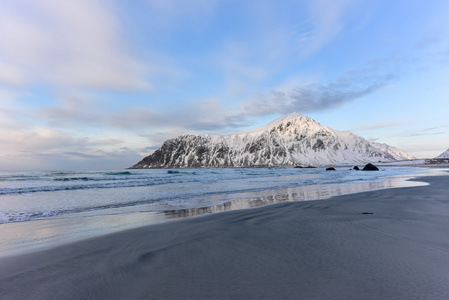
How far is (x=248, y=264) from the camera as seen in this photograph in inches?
150

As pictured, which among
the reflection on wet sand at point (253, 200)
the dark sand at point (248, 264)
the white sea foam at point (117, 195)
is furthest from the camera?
the white sea foam at point (117, 195)

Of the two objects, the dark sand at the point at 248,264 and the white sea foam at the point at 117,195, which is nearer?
the dark sand at the point at 248,264

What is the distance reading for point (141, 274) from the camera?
3.61 m

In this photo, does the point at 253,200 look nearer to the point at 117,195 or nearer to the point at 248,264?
the point at 248,264

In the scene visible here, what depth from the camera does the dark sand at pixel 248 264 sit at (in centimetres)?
293

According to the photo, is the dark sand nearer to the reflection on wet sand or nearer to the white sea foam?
the reflection on wet sand

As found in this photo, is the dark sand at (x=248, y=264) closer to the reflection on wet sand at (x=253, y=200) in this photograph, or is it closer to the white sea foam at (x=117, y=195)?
the reflection on wet sand at (x=253, y=200)

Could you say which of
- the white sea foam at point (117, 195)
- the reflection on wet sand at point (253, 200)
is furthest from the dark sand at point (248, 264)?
the white sea foam at point (117, 195)

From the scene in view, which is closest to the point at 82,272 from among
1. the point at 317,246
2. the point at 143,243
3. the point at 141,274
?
the point at 141,274

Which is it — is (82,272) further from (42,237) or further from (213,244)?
(42,237)

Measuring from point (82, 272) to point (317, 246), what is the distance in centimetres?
435

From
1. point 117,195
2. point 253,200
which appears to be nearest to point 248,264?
point 253,200

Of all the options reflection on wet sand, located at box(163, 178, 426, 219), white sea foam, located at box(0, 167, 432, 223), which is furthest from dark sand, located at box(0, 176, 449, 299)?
white sea foam, located at box(0, 167, 432, 223)

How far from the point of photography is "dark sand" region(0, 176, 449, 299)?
293 centimetres
